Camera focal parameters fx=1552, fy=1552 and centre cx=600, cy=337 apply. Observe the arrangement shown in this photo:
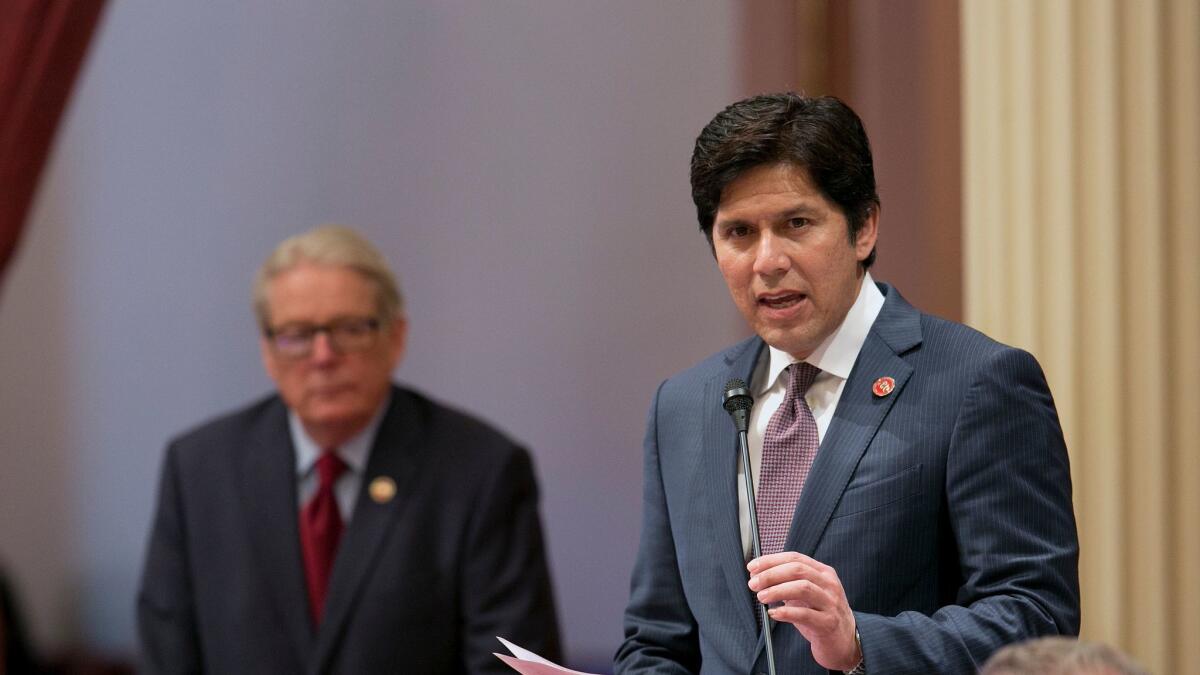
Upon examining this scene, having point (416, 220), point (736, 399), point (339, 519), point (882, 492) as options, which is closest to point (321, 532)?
point (339, 519)

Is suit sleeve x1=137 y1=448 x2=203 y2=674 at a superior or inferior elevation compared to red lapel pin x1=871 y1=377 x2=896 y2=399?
inferior

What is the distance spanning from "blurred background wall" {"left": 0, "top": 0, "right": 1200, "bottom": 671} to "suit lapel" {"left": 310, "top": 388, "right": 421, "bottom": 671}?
3.43ft

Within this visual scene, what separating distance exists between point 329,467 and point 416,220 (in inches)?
56.3

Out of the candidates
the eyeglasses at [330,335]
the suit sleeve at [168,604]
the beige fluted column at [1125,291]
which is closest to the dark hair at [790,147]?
the beige fluted column at [1125,291]

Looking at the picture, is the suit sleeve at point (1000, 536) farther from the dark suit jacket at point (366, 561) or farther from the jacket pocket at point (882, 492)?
the dark suit jacket at point (366, 561)

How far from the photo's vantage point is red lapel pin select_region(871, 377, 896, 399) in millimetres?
1939

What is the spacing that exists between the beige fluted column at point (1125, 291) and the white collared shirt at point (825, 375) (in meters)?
0.76

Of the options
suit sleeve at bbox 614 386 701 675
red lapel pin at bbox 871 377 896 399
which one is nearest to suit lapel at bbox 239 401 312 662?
suit sleeve at bbox 614 386 701 675

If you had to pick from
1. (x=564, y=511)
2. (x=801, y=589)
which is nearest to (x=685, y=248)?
(x=564, y=511)

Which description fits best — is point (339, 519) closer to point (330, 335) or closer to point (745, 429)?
point (330, 335)

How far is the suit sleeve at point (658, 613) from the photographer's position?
2.08 meters

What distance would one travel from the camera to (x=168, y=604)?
333 cm

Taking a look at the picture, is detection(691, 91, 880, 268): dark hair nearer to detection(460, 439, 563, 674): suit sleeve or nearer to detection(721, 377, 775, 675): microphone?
detection(721, 377, 775, 675): microphone

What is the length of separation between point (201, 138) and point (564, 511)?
67.0 inches
